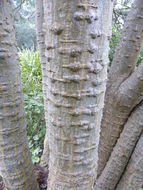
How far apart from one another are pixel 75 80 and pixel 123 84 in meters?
0.77

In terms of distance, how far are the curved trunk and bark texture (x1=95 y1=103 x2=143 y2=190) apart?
32mm

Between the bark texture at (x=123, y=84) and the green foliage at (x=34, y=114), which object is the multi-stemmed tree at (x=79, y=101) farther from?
the green foliage at (x=34, y=114)

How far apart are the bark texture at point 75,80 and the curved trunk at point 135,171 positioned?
52 centimetres

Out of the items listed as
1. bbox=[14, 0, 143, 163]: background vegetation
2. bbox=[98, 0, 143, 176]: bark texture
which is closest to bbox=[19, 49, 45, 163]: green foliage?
bbox=[14, 0, 143, 163]: background vegetation

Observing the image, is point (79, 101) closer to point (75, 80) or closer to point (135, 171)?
point (75, 80)

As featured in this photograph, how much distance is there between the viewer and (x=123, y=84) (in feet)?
4.33

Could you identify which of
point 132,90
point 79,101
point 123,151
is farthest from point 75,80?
point 123,151

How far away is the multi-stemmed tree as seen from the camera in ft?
1.95

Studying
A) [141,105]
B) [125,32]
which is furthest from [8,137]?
[125,32]

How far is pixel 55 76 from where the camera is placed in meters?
0.66

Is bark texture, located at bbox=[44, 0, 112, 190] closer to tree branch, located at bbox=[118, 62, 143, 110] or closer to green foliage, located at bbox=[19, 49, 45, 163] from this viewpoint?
tree branch, located at bbox=[118, 62, 143, 110]

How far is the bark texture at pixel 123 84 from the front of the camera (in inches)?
49.0

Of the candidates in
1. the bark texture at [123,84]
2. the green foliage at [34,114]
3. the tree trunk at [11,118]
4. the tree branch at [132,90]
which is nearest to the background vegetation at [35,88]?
the green foliage at [34,114]

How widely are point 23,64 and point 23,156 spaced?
3.09m
